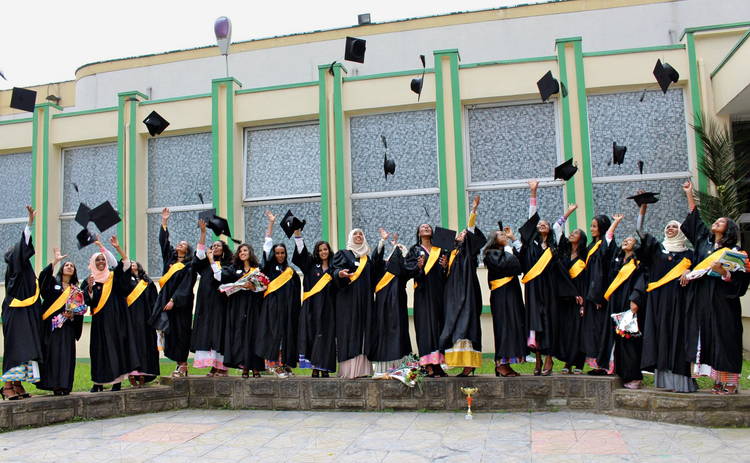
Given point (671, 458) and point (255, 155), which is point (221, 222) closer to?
point (255, 155)

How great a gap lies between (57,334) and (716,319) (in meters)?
6.76

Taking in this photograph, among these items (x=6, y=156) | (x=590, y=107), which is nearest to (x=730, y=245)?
(x=590, y=107)

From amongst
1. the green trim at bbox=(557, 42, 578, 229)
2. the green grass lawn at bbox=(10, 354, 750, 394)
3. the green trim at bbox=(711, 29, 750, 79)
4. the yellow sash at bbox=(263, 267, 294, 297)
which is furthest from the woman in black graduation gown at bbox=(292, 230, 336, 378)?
the green trim at bbox=(711, 29, 750, 79)

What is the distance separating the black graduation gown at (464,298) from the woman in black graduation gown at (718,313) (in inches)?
83.2

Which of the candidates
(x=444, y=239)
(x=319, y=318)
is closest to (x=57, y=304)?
(x=319, y=318)

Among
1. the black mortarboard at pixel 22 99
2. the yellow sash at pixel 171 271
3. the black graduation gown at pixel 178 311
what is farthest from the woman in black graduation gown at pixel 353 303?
the black mortarboard at pixel 22 99

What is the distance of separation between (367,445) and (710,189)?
265 inches

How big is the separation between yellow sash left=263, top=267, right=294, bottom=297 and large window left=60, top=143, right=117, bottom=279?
581 centimetres

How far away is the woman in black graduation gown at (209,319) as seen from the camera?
8.02 metres

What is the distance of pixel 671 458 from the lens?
16.8 ft

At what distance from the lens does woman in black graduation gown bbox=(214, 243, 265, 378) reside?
7863mm

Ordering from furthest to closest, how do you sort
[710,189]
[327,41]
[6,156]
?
[327,41]
[6,156]
[710,189]

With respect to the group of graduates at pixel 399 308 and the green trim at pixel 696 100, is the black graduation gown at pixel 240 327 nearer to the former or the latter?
the group of graduates at pixel 399 308

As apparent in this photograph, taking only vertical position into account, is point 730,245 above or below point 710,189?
below
